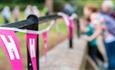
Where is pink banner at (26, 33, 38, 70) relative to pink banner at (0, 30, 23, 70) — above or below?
below

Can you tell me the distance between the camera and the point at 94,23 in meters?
9.01

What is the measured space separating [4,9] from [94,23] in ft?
7.68

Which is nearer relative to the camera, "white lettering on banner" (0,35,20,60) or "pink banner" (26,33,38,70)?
"white lettering on banner" (0,35,20,60)

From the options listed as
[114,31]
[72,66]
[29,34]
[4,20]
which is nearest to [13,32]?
[29,34]

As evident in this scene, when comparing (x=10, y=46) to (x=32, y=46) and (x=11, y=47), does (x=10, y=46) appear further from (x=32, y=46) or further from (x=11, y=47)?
(x=32, y=46)

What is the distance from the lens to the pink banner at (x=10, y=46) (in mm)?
3270

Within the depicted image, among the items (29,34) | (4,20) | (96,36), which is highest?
(29,34)

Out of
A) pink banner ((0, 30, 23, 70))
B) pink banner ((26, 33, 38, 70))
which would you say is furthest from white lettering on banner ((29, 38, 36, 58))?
pink banner ((0, 30, 23, 70))

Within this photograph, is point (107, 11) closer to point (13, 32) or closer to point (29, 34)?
point (29, 34)

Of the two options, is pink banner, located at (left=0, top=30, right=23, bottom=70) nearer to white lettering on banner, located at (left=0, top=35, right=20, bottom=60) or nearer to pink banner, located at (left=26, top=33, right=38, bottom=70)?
white lettering on banner, located at (left=0, top=35, right=20, bottom=60)

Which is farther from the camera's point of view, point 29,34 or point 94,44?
point 94,44

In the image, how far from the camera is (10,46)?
3.33 m

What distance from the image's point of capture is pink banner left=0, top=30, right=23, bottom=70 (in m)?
3.27

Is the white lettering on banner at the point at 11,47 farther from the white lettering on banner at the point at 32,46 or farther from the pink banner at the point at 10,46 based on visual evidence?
the white lettering on banner at the point at 32,46
